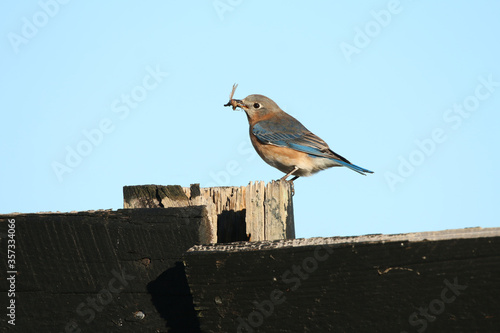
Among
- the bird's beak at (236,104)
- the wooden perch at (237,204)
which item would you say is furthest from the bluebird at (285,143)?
the wooden perch at (237,204)

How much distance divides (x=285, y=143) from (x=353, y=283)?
742 cm

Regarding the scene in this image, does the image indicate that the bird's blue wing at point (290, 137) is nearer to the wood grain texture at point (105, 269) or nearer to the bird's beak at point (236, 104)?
the bird's beak at point (236, 104)

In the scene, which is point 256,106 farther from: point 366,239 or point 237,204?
point 366,239

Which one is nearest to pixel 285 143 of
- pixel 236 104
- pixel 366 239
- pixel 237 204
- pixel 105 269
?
pixel 236 104

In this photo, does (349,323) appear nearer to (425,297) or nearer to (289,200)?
(425,297)

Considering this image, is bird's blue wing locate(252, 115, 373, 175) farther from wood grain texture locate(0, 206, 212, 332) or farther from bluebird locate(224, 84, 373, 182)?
wood grain texture locate(0, 206, 212, 332)

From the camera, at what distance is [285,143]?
Answer: 9.52 metres

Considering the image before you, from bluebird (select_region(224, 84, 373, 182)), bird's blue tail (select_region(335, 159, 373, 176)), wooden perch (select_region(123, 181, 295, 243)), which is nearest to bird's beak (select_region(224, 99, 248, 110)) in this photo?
bluebird (select_region(224, 84, 373, 182))

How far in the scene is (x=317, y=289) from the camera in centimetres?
220

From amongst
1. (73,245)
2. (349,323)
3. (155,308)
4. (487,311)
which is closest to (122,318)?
(155,308)

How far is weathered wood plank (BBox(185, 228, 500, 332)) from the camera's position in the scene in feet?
6.59

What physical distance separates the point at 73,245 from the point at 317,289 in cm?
114

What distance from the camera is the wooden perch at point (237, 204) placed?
3.05m

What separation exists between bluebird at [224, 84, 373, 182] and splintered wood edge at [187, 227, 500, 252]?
6.53 meters
